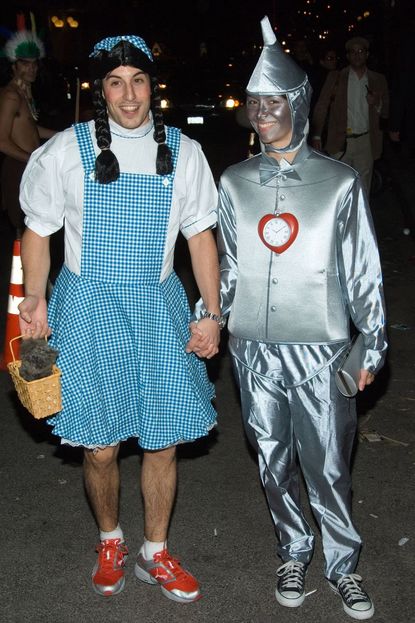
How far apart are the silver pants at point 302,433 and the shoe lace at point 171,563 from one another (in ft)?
1.57

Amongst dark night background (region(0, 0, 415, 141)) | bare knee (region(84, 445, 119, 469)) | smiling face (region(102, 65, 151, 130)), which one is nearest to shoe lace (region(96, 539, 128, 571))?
bare knee (region(84, 445, 119, 469))

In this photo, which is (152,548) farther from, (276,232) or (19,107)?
(19,107)

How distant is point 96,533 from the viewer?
464 centimetres

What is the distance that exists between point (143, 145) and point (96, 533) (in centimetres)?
202

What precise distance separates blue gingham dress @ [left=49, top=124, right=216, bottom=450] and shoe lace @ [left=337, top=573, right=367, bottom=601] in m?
0.89

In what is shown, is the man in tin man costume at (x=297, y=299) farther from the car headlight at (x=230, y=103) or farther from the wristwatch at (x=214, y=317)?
the car headlight at (x=230, y=103)

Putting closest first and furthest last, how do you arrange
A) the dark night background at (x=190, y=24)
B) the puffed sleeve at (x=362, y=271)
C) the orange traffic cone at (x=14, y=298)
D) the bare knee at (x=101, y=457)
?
the puffed sleeve at (x=362, y=271), the bare knee at (x=101, y=457), the orange traffic cone at (x=14, y=298), the dark night background at (x=190, y=24)

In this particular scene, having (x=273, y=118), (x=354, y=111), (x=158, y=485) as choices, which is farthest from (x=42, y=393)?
(x=354, y=111)

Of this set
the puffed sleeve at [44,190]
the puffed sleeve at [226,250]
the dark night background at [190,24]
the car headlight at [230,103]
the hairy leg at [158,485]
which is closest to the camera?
the puffed sleeve at [44,190]

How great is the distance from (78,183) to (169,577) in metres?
1.76

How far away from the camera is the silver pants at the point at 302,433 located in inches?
148

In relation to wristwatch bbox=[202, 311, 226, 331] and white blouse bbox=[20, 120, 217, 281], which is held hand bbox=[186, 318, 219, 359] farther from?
white blouse bbox=[20, 120, 217, 281]

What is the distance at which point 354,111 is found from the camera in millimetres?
10109

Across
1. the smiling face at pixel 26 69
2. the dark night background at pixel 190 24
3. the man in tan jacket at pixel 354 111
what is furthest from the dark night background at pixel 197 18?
the smiling face at pixel 26 69
